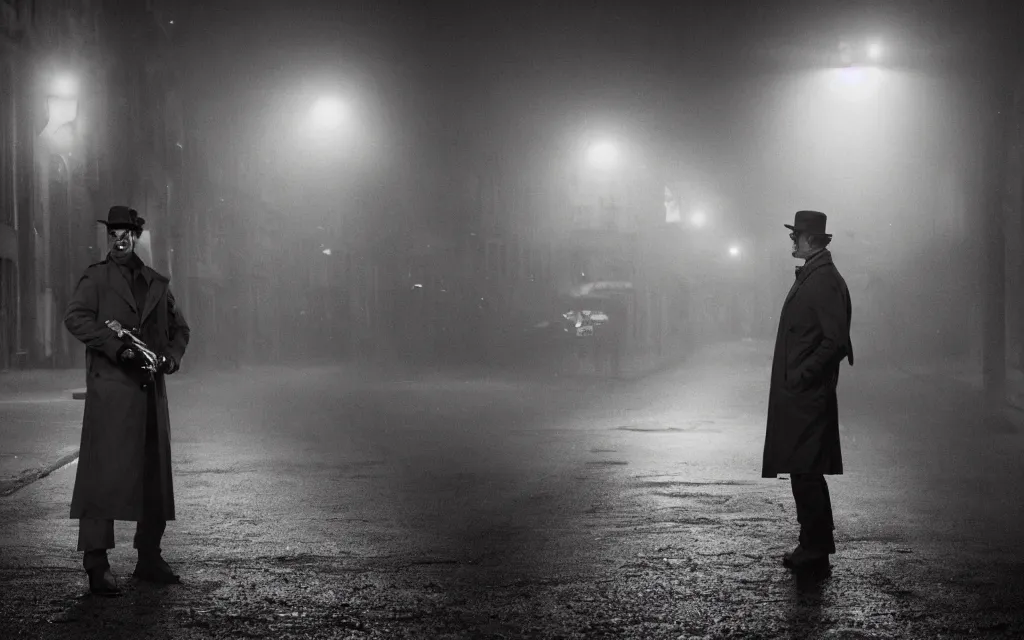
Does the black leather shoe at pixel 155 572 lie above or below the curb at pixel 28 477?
above

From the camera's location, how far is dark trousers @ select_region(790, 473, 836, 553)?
6434 millimetres

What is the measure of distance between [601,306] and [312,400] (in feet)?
94.0

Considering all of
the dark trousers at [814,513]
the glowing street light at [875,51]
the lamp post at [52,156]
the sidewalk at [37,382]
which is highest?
the glowing street light at [875,51]

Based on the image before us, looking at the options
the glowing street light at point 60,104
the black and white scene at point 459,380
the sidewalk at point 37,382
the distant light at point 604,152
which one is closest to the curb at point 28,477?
the black and white scene at point 459,380

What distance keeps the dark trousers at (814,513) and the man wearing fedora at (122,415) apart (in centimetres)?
332

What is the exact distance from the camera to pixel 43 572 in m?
6.47

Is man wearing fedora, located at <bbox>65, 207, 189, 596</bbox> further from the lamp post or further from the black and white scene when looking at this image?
the lamp post

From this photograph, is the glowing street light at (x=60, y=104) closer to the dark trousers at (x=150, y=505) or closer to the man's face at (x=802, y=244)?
the dark trousers at (x=150, y=505)

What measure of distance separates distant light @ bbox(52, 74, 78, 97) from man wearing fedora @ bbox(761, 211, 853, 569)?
28087 mm

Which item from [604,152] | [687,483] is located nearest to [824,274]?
[687,483]

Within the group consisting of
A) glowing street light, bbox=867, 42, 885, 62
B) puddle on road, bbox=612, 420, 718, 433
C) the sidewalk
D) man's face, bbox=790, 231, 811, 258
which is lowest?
puddle on road, bbox=612, 420, 718, 433

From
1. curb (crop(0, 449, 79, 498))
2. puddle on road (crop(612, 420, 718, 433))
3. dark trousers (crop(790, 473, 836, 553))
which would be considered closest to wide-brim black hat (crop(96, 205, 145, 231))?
dark trousers (crop(790, 473, 836, 553))

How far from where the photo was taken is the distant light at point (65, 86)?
3083cm

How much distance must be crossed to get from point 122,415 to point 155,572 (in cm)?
82
